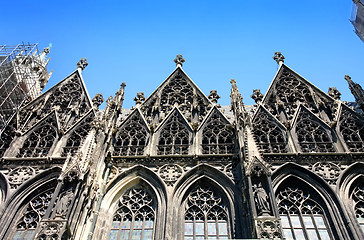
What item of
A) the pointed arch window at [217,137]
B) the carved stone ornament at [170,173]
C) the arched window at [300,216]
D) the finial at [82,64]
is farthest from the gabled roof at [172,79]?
the arched window at [300,216]

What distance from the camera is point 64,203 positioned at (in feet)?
37.3

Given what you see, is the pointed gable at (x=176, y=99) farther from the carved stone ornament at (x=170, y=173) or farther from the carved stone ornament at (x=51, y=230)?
the carved stone ornament at (x=51, y=230)

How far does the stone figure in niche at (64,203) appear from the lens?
11.1 meters

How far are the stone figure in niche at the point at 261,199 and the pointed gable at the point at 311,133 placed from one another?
4474mm

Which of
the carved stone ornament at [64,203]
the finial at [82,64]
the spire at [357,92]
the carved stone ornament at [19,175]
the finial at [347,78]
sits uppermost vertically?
the finial at [82,64]

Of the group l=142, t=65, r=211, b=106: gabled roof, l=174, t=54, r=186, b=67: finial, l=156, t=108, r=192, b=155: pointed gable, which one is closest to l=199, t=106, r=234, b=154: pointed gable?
l=156, t=108, r=192, b=155: pointed gable

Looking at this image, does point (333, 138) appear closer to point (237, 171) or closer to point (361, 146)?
point (361, 146)

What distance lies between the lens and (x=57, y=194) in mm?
11648

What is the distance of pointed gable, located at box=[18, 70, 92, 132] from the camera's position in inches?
706

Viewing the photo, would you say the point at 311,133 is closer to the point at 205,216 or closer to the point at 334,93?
the point at 334,93

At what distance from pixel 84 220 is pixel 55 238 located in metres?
1.68

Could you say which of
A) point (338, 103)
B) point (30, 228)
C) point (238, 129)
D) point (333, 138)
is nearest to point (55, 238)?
point (30, 228)

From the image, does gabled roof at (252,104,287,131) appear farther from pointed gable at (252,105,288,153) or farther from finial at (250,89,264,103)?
finial at (250,89,264,103)

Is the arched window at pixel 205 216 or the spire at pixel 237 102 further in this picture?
the spire at pixel 237 102
